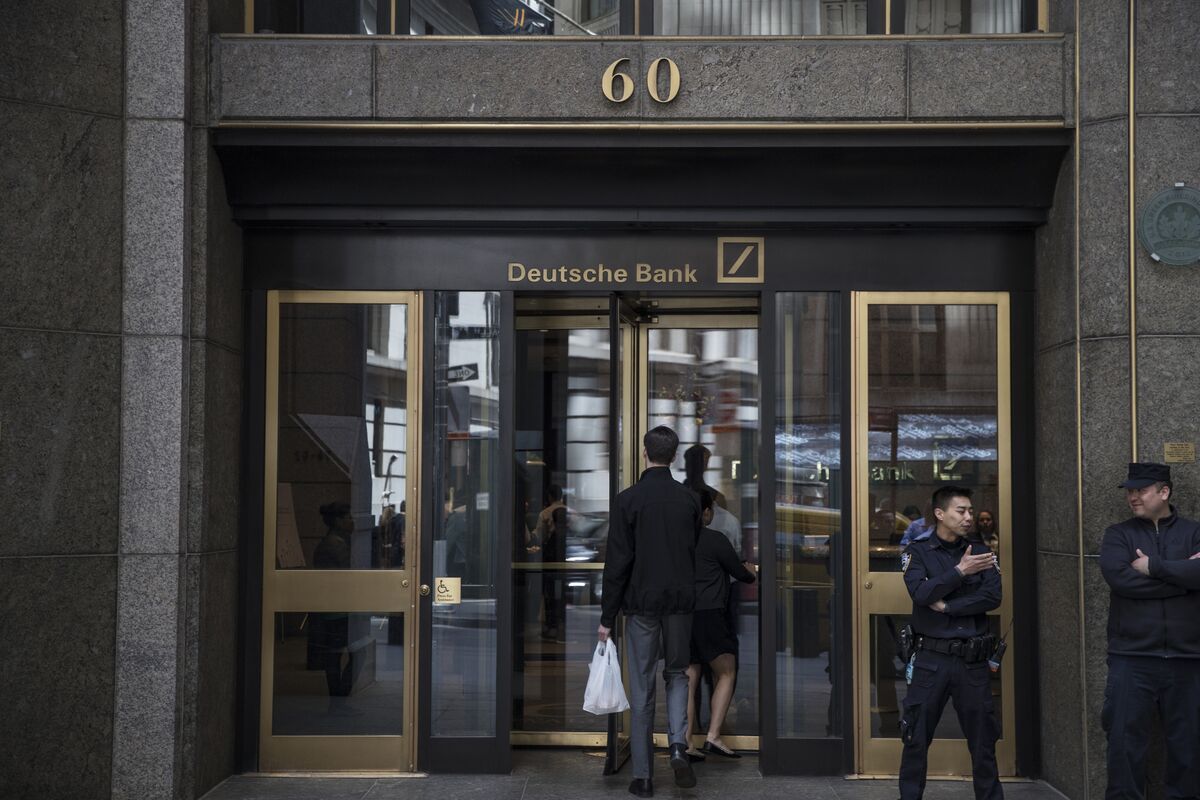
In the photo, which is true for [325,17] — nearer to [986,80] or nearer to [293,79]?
[293,79]

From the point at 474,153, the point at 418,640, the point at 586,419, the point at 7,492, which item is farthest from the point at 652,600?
the point at 7,492

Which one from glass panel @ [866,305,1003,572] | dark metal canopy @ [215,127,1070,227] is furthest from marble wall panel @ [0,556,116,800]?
glass panel @ [866,305,1003,572]

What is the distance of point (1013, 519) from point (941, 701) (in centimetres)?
175

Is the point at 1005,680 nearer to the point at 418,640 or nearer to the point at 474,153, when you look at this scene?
the point at 418,640

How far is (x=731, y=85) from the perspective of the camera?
795 cm

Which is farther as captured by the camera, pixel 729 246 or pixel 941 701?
pixel 729 246

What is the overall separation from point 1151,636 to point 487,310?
4.42 meters

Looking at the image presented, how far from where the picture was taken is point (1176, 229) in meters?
7.46

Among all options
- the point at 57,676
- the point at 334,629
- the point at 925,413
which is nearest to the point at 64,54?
the point at 57,676

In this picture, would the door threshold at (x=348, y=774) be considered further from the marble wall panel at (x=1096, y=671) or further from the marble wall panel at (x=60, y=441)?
the marble wall panel at (x=1096, y=671)

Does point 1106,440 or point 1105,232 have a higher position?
point 1105,232

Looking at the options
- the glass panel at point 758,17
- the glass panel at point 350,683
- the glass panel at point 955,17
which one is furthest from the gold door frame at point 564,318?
the glass panel at point 955,17

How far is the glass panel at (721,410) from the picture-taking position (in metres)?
10.5

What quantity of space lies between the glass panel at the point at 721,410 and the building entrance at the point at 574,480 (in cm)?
30
